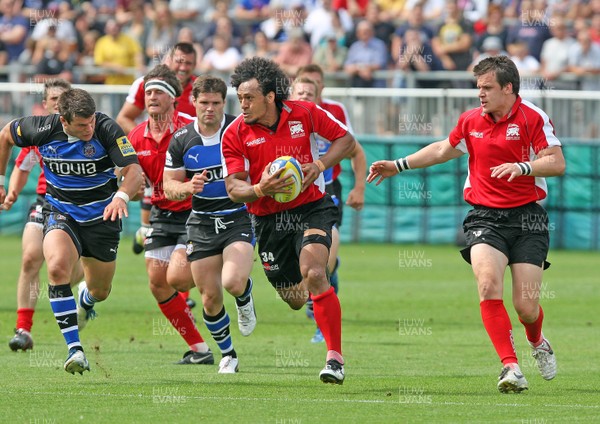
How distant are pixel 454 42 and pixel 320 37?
265 centimetres

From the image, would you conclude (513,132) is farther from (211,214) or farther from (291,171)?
(211,214)

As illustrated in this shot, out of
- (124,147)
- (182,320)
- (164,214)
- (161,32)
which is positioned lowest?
(182,320)

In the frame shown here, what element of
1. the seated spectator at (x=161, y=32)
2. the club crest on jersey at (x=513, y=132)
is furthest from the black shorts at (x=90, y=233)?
the seated spectator at (x=161, y=32)

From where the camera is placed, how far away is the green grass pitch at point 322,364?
338 inches

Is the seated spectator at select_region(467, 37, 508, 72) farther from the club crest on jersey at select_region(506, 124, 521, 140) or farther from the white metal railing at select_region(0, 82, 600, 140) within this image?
the club crest on jersey at select_region(506, 124, 521, 140)

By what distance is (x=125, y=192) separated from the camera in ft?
33.4

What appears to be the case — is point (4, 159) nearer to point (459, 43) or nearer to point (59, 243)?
point (59, 243)

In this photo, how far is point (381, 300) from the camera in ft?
54.9

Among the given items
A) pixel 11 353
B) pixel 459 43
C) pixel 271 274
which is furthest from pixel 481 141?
pixel 459 43

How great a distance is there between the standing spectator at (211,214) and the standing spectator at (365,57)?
42.1 ft

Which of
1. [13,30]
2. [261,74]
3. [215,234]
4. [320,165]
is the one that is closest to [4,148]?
[215,234]

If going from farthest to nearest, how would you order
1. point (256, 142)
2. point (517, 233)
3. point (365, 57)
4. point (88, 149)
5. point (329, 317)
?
point (365, 57), point (88, 149), point (256, 142), point (329, 317), point (517, 233)

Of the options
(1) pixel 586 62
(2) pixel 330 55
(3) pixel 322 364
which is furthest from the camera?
(2) pixel 330 55

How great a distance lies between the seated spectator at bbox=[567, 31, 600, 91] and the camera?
874 inches
